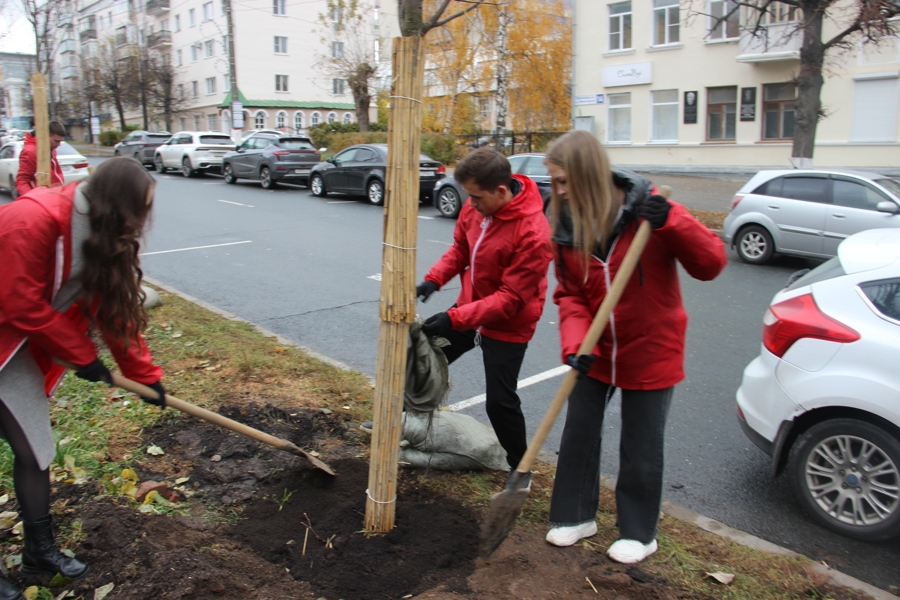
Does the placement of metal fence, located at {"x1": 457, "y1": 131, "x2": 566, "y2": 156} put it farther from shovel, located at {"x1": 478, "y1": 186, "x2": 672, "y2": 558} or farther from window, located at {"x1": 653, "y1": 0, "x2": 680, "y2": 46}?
shovel, located at {"x1": 478, "y1": 186, "x2": 672, "y2": 558}

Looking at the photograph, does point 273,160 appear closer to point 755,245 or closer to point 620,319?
point 755,245

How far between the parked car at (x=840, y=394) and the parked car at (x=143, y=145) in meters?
30.7

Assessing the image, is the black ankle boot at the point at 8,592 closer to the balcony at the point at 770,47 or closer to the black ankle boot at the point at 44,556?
the black ankle boot at the point at 44,556

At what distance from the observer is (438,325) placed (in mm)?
3334

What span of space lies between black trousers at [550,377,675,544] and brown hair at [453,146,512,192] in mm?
958

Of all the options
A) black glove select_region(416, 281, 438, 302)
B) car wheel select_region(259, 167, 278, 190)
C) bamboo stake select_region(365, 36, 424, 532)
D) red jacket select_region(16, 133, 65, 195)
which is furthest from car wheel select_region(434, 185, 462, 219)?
bamboo stake select_region(365, 36, 424, 532)

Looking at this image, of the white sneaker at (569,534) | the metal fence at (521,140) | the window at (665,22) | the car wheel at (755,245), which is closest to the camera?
the white sneaker at (569,534)

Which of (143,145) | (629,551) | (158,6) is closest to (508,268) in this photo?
(629,551)

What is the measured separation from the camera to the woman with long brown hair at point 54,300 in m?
2.57

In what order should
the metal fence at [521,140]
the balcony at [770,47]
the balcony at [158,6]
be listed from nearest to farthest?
the balcony at [770,47]
the metal fence at [521,140]
the balcony at [158,6]

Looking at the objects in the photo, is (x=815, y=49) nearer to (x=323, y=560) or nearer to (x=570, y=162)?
(x=570, y=162)

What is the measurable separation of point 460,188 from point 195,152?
14386mm

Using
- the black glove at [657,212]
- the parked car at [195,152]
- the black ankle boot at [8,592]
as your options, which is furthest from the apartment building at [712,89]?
the black ankle boot at [8,592]

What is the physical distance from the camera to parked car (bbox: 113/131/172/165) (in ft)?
102
